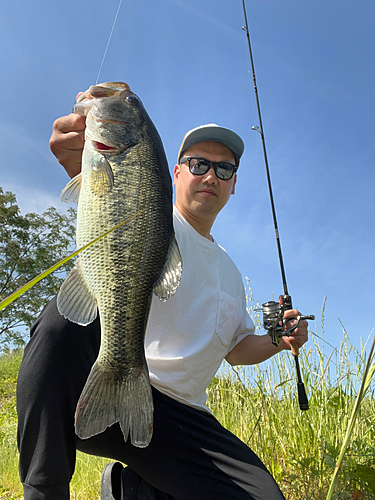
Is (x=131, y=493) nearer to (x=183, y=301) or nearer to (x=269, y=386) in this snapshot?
(x=183, y=301)

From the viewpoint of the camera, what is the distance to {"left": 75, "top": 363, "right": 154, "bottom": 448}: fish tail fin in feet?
4.91

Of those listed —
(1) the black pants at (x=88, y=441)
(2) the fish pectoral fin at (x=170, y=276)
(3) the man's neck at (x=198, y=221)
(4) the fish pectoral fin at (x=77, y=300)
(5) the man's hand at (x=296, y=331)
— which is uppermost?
(3) the man's neck at (x=198, y=221)

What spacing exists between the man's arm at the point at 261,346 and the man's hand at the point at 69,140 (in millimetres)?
1705

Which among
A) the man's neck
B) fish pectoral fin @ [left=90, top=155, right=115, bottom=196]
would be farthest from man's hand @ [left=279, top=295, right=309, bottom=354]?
fish pectoral fin @ [left=90, top=155, right=115, bottom=196]

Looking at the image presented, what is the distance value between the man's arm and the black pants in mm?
629

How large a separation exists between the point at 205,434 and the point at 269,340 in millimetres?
849

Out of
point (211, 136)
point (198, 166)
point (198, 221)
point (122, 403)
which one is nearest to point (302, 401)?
point (198, 221)

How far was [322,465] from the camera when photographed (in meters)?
2.91

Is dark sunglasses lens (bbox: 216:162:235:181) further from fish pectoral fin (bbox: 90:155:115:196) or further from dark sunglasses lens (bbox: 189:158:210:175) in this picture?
fish pectoral fin (bbox: 90:155:115:196)

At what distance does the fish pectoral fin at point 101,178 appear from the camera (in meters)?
1.58

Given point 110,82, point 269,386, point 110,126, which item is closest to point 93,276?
point 110,126

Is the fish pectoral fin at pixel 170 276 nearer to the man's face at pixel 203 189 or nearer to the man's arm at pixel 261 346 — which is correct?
the man's arm at pixel 261 346

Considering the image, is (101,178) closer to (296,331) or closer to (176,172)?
(296,331)

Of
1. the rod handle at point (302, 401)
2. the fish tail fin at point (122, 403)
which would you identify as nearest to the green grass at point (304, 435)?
the rod handle at point (302, 401)
